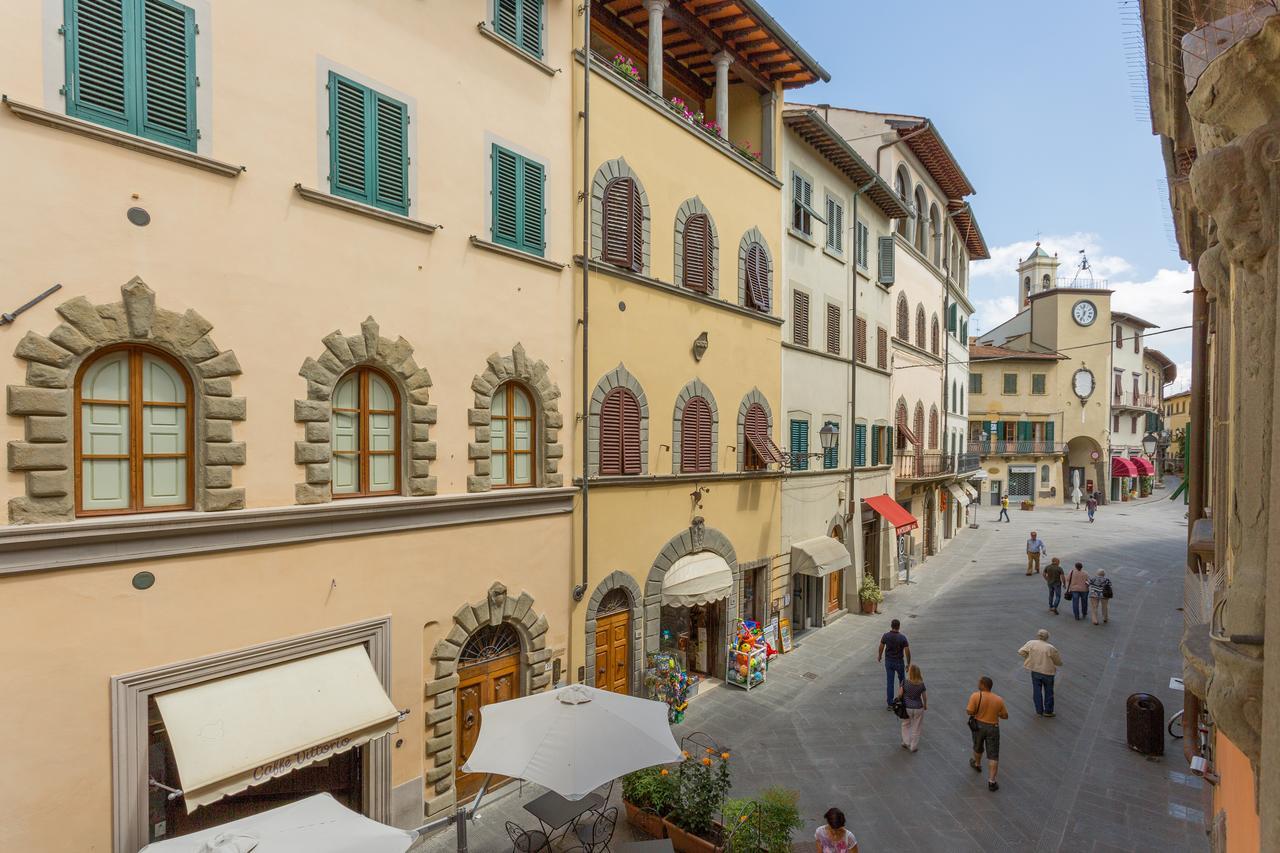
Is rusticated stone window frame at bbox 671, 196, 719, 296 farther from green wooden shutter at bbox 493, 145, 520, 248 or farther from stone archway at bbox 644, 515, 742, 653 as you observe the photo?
stone archway at bbox 644, 515, 742, 653

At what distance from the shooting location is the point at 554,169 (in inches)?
436

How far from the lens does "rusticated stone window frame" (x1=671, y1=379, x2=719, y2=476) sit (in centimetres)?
1360

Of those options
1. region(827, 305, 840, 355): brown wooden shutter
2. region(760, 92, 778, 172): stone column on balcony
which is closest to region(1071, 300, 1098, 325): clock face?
region(827, 305, 840, 355): brown wooden shutter

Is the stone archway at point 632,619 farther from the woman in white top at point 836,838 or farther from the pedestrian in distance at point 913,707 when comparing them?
the woman in white top at point 836,838

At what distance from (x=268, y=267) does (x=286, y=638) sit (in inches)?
165

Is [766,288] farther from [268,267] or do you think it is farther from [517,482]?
[268,267]

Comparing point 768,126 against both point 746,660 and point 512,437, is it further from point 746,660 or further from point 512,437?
point 746,660

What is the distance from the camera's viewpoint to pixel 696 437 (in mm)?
14211

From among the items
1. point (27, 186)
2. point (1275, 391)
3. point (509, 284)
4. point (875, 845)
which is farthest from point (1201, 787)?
point (27, 186)

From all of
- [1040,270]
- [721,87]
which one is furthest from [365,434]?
[1040,270]

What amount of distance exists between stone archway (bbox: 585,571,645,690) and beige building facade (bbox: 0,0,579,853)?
2.84 ft

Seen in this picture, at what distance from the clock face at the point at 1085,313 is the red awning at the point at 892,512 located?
3702cm

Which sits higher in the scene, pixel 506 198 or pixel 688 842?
pixel 506 198

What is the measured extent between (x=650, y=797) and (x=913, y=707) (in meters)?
4.91
